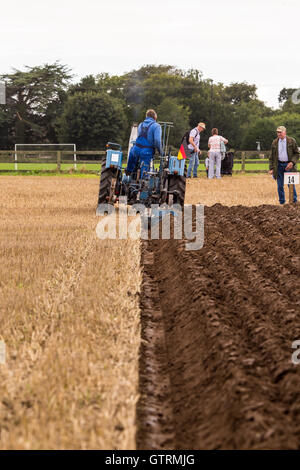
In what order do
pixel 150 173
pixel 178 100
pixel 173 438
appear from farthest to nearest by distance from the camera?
pixel 178 100
pixel 150 173
pixel 173 438

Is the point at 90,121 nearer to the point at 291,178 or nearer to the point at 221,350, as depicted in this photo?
the point at 291,178

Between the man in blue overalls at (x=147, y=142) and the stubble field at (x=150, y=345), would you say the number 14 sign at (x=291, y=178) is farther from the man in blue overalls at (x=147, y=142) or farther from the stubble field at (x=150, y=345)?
the stubble field at (x=150, y=345)

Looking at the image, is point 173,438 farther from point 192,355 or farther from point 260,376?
point 192,355

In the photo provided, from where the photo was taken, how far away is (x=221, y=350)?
459 centimetres

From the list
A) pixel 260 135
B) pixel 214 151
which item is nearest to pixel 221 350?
pixel 214 151

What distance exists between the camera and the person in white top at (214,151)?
22.6 m

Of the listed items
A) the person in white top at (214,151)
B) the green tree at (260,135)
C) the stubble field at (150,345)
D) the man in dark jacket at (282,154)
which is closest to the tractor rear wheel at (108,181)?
the stubble field at (150,345)

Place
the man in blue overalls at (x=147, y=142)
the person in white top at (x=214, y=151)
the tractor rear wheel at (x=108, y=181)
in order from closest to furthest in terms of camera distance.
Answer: the man in blue overalls at (x=147, y=142) < the tractor rear wheel at (x=108, y=181) < the person in white top at (x=214, y=151)

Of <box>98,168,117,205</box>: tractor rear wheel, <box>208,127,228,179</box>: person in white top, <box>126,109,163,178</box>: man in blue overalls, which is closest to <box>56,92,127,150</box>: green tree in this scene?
<box>208,127,228,179</box>: person in white top

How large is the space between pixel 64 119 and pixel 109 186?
41.1m

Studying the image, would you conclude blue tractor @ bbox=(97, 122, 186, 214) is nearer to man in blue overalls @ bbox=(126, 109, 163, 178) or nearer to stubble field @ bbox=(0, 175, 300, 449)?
man in blue overalls @ bbox=(126, 109, 163, 178)

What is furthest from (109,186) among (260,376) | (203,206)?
(260,376)

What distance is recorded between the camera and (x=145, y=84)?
75.0 meters

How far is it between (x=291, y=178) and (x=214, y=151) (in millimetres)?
9109
